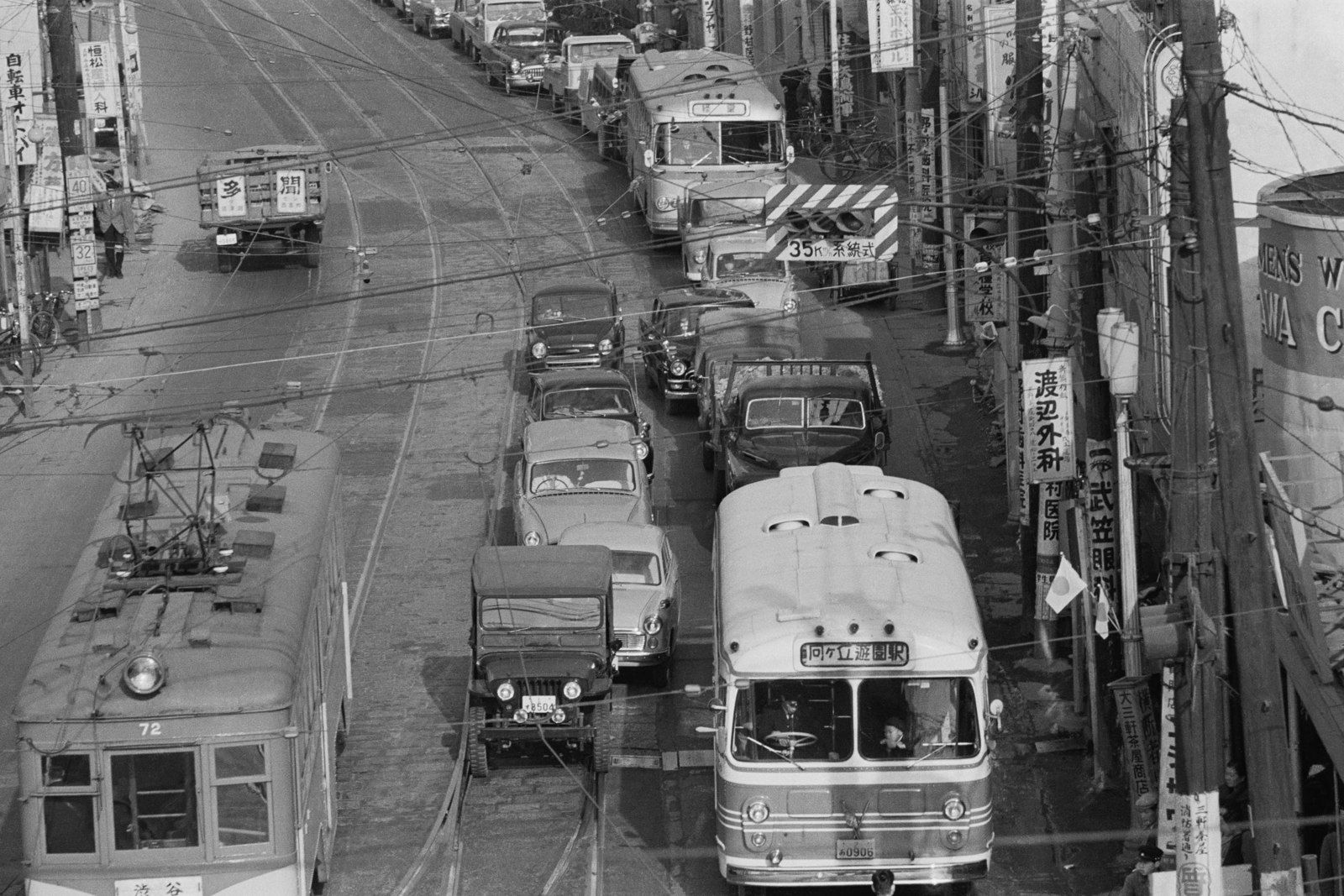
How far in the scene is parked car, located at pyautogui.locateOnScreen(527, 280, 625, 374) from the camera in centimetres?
3197

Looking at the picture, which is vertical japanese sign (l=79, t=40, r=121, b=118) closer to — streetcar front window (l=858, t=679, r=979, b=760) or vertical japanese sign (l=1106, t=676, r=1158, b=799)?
vertical japanese sign (l=1106, t=676, r=1158, b=799)

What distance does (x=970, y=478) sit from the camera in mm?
28594

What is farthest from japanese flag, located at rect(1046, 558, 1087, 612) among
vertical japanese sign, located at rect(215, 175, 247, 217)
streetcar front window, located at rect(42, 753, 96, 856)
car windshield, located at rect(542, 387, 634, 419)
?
vertical japanese sign, located at rect(215, 175, 247, 217)

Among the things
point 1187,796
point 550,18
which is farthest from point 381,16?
point 1187,796

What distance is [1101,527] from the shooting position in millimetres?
19969

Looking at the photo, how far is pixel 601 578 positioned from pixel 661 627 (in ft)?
5.57

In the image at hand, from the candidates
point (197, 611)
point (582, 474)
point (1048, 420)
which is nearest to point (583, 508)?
point (582, 474)

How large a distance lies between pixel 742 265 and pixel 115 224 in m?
13.7

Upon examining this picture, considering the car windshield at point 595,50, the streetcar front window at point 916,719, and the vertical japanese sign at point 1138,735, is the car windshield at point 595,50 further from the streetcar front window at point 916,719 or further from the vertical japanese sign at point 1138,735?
the streetcar front window at point 916,719

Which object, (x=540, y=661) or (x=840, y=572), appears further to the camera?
(x=540, y=661)

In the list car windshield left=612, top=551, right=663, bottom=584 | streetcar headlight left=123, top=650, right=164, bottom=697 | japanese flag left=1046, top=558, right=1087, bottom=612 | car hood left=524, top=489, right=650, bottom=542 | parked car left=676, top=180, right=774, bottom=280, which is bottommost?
car windshield left=612, top=551, right=663, bottom=584

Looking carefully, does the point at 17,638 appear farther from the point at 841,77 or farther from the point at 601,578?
the point at 841,77

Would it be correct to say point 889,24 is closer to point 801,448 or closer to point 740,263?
point 740,263

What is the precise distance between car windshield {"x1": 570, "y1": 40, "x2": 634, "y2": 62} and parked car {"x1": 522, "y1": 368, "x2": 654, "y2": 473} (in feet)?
74.3
